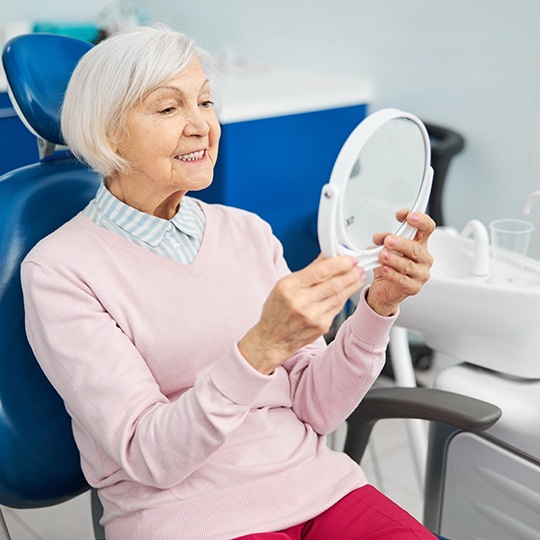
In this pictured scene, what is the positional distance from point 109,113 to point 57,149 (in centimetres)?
29

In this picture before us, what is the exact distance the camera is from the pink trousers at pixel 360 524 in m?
1.23

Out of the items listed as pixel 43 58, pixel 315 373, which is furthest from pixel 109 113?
pixel 315 373

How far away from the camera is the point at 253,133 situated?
7.75ft

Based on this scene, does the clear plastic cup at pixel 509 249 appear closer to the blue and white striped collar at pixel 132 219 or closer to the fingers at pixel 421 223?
the fingers at pixel 421 223

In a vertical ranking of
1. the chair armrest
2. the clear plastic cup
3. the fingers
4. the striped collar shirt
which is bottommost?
the chair armrest

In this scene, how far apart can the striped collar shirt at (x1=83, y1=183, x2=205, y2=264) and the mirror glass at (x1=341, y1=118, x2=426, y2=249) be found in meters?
0.31

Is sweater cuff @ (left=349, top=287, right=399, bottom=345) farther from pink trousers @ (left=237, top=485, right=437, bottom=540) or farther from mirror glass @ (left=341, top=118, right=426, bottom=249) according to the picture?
pink trousers @ (left=237, top=485, right=437, bottom=540)

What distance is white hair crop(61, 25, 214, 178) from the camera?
4.06ft

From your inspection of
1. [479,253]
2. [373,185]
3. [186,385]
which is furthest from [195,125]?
[479,253]

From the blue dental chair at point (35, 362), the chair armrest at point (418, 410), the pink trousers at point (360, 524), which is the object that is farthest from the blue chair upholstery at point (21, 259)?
the chair armrest at point (418, 410)

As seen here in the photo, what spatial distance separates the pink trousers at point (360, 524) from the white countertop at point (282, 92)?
1.24m

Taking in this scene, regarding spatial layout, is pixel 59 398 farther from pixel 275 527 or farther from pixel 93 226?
pixel 275 527

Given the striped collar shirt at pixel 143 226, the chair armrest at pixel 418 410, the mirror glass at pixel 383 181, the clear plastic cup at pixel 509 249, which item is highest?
the mirror glass at pixel 383 181

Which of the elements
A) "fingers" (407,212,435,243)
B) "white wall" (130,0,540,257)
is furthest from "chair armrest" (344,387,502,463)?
"white wall" (130,0,540,257)
